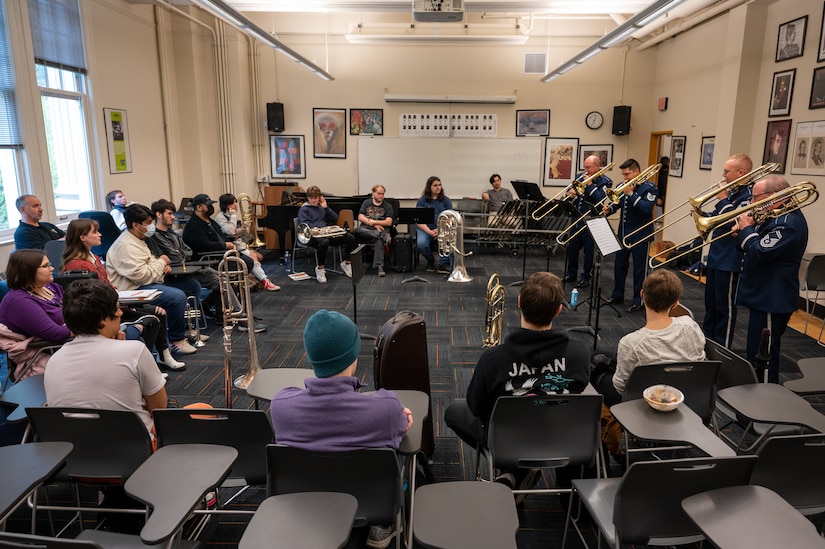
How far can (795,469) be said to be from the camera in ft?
6.23

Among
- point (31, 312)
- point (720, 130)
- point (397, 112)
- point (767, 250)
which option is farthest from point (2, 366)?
point (720, 130)

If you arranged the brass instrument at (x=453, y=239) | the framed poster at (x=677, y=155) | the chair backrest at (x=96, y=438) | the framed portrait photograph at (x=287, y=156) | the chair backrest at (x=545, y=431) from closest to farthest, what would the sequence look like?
the chair backrest at (x=96, y=438) → the chair backrest at (x=545, y=431) → the brass instrument at (x=453, y=239) → the framed poster at (x=677, y=155) → the framed portrait photograph at (x=287, y=156)

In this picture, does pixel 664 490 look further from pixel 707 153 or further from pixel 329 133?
pixel 329 133

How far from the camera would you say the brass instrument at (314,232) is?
7207 millimetres

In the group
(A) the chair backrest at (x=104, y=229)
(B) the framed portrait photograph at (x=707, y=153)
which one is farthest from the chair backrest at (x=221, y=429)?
(B) the framed portrait photograph at (x=707, y=153)

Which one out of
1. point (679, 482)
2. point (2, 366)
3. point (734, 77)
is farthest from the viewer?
point (734, 77)

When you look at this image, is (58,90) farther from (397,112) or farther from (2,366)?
(397,112)

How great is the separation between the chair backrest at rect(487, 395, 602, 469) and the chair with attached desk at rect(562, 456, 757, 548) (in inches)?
15.5

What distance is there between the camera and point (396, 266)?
7.72 metres

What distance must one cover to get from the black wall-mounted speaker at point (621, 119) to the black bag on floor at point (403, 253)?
4720 mm

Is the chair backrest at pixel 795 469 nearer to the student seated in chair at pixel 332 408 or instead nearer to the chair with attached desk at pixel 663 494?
the chair with attached desk at pixel 663 494

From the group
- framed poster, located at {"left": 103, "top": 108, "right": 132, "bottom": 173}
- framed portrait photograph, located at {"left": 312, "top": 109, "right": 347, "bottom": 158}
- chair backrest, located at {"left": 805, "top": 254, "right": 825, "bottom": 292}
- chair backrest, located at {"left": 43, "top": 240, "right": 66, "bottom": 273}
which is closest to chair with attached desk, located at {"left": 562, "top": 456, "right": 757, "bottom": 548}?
chair backrest, located at {"left": 805, "top": 254, "right": 825, "bottom": 292}

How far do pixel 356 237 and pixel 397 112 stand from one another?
3377mm

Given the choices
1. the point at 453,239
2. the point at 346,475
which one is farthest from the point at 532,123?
the point at 346,475
